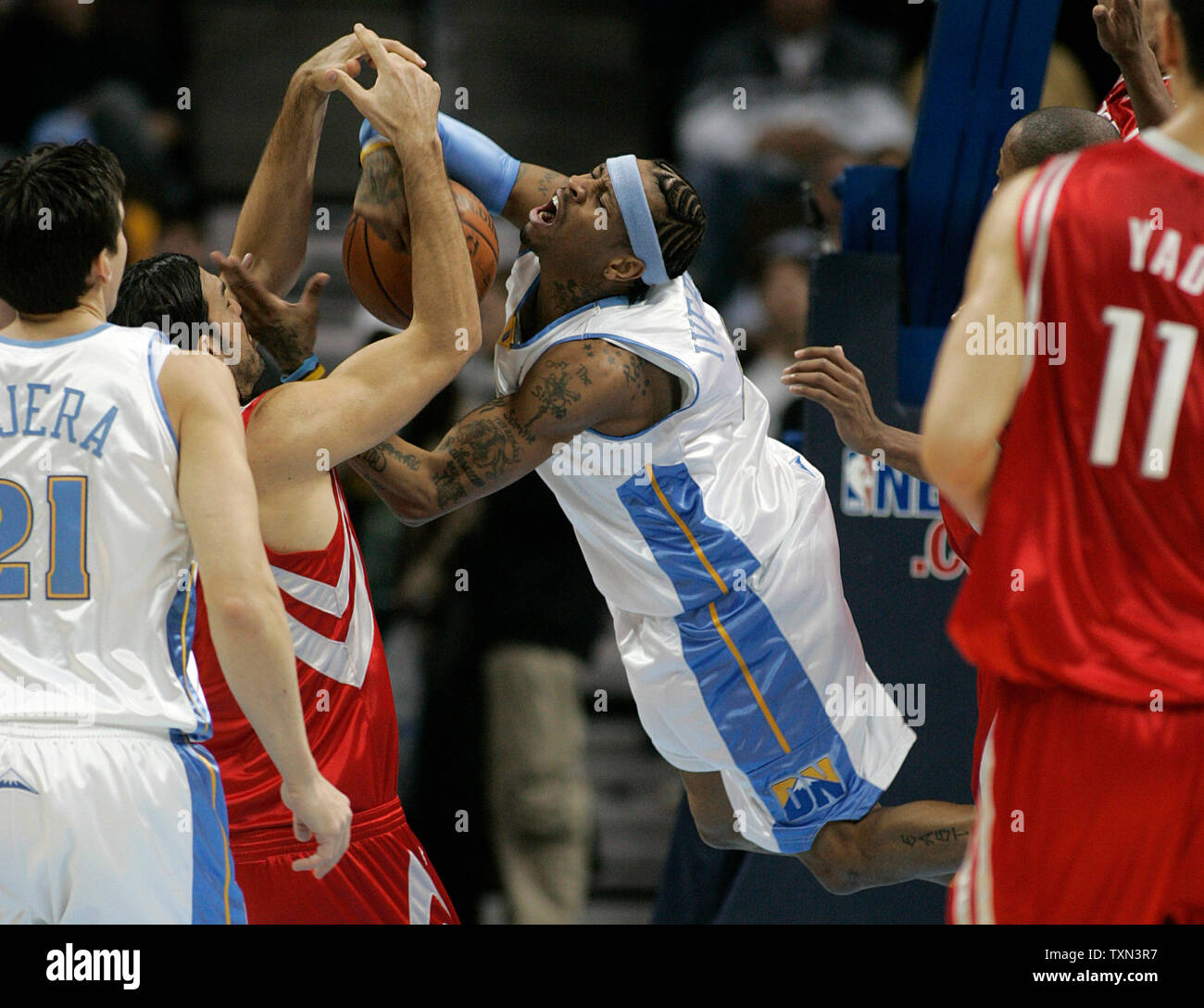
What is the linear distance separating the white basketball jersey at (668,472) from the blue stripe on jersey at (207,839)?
4.71 feet

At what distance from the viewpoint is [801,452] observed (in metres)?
Answer: 4.78

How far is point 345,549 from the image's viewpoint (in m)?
3.51

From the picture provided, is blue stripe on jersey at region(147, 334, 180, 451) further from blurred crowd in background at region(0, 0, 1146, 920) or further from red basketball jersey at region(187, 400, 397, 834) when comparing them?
blurred crowd in background at region(0, 0, 1146, 920)

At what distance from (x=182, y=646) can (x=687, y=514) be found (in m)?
1.55

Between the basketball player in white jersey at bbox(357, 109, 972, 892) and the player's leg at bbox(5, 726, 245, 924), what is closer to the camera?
the player's leg at bbox(5, 726, 245, 924)

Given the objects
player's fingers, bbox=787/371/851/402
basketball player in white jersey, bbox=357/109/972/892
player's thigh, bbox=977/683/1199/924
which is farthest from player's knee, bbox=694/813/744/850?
player's thigh, bbox=977/683/1199/924

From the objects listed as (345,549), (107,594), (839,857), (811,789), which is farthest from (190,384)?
(839,857)

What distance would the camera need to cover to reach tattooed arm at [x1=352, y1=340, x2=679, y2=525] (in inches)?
141

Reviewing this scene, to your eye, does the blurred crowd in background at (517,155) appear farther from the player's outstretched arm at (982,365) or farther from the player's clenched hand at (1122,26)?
the player's outstretched arm at (982,365)

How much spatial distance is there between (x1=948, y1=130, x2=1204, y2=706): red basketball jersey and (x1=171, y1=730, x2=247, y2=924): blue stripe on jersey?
1.43 metres

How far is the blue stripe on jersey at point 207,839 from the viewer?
265cm
